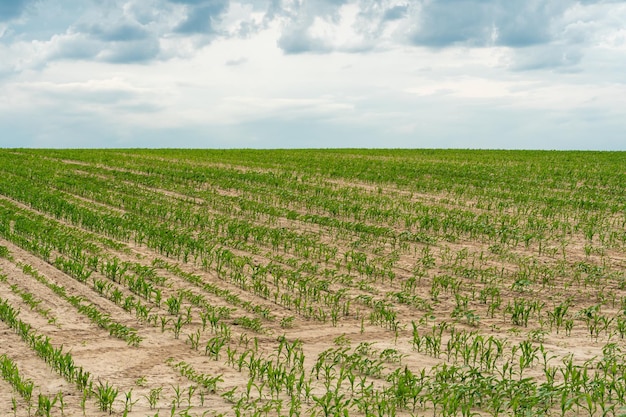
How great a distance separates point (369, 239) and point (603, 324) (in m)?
7.63

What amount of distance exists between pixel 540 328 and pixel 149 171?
26.6m

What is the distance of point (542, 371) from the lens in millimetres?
8633

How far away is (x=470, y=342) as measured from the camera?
10234 mm

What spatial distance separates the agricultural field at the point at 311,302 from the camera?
775 cm

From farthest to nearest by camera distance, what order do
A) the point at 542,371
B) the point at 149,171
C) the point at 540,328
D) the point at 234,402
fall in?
the point at 149,171 → the point at 540,328 → the point at 542,371 → the point at 234,402

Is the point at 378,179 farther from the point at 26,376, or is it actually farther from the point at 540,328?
the point at 26,376

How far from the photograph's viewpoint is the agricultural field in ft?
25.4

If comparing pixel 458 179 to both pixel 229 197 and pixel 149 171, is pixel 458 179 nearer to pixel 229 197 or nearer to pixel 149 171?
pixel 229 197

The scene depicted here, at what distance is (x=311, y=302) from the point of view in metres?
12.6

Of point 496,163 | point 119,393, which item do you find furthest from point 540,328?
point 496,163

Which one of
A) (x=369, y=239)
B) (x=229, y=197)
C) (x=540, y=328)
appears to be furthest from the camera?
(x=229, y=197)

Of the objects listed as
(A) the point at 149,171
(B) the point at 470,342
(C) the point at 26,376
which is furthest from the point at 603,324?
(A) the point at 149,171

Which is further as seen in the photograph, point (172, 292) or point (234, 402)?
point (172, 292)

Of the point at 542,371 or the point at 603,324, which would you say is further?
the point at 603,324
